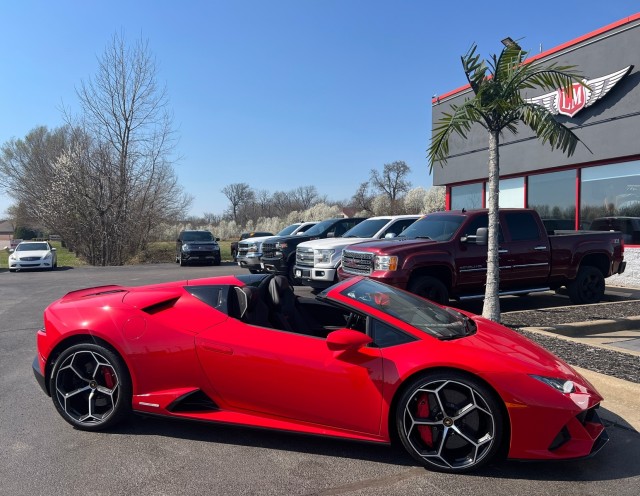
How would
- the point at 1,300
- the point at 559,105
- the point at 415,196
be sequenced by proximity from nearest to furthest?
the point at 1,300 → the point at 559,105 → the point at 415,196

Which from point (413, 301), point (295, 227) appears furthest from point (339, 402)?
point (295, 227)

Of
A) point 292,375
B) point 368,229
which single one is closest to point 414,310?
point 292,375

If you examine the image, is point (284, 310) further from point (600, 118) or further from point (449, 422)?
point (600, 118)

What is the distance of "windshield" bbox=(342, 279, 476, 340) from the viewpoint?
376cm

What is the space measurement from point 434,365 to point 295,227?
1537 centimetres

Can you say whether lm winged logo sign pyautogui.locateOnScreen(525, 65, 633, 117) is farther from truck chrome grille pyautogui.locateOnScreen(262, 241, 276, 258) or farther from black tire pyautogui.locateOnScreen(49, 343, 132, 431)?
black tire pyautogui.locateOnScreen(49, 343, 132, 431)

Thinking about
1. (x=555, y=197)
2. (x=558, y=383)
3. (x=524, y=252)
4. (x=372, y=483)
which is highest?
(x=555, y=197)

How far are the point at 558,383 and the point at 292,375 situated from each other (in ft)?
5.78

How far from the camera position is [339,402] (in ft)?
11.3

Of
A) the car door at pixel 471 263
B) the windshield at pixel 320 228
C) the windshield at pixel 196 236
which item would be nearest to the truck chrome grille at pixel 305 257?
the windshield at pixel 320 228

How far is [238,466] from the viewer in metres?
3.42

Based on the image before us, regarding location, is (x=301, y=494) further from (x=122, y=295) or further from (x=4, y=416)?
(x=4, y=416)

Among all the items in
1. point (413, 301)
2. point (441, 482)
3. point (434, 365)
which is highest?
point (413, 301)

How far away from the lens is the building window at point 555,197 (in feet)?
48.2
